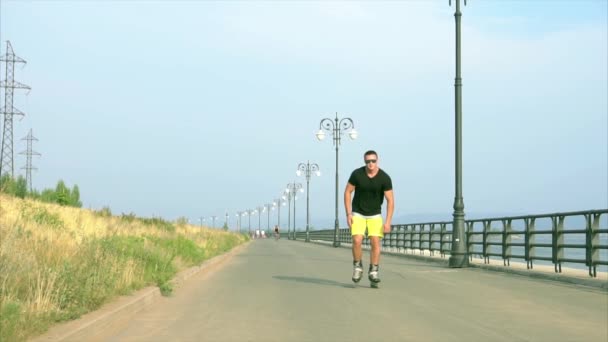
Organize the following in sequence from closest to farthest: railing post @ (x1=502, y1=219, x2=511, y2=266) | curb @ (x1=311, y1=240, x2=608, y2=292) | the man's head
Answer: the man's head
curb @ (x1=311, y1=240, x2=608, y2=292)
railing post @ (x1=502, y1=219, x2=511, y2=266)

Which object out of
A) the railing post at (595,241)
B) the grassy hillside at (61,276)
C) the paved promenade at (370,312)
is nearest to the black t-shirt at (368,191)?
the paved promenade at (370,312)

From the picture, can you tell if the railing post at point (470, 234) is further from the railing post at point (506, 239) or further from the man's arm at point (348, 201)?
the man's arm at point (348, 201)

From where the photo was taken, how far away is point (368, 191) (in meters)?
12.9

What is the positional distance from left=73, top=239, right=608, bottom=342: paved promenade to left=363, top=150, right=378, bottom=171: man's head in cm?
214

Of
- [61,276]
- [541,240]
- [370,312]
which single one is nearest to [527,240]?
[541,240]

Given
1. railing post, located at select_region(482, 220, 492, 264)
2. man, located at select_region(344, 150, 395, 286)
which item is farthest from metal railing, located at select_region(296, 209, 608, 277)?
man, located at select_region(344, 150, 395, 286)

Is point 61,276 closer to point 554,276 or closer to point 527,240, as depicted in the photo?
point 554,276

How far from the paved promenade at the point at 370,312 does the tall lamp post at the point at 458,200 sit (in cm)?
485

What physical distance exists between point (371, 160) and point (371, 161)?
2 centimetres

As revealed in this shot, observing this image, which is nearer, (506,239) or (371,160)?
(371,160)

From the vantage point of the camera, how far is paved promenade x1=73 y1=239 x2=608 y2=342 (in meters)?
8.35

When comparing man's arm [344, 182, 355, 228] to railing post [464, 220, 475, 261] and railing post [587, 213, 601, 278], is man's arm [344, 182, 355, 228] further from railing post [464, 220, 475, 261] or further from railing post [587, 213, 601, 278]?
railing post [464, 220, 475, 261]

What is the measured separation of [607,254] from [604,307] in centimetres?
501

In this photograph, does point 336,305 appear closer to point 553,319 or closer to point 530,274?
point 553,319
